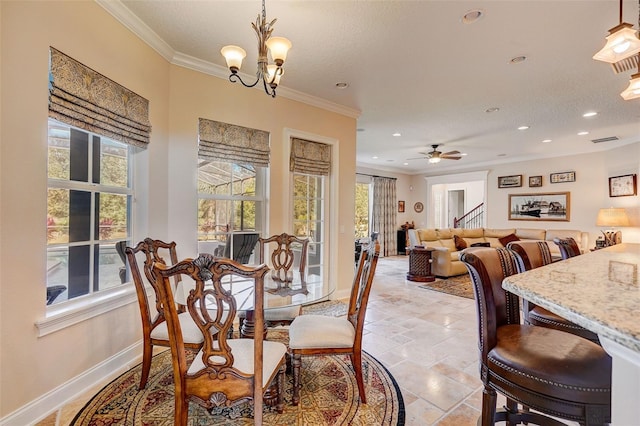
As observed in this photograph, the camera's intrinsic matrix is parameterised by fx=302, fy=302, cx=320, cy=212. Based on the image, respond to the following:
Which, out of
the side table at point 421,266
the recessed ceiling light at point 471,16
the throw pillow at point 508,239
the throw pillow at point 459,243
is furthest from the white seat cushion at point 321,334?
the throw pillow at point 508,239

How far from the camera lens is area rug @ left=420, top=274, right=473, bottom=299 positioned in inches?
194

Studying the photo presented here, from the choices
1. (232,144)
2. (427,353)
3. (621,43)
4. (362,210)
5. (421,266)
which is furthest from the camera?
(362,210)

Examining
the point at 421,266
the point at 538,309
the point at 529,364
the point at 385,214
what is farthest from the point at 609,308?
the point at 385,214

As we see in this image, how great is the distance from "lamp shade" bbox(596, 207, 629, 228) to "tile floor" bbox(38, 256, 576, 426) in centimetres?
346

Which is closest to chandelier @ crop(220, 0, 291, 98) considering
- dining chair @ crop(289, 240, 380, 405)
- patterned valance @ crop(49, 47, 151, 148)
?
patterned valance @ crop(49, 47, 151, 148)

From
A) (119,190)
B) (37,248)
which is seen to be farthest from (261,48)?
(37,248)

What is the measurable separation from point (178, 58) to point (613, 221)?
7.38 meters

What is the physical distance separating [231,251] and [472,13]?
3.16 m

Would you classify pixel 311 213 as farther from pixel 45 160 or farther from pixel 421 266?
pixel 45 160

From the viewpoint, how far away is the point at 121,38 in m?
2.42

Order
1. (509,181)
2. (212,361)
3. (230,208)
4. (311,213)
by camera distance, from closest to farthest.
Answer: (212,361) < (230,208) < (311,213) < (509,181)

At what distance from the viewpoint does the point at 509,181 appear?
313 inches

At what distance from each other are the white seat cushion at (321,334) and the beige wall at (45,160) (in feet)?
5.00

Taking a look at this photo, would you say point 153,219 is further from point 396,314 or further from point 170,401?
point 396,314
